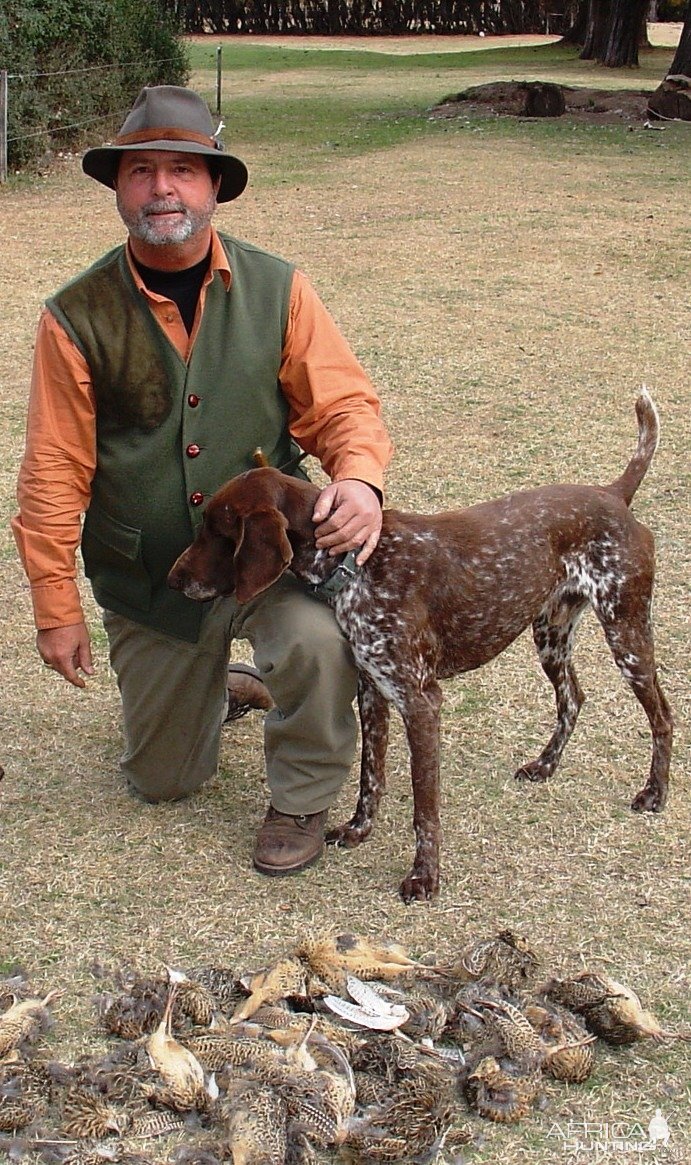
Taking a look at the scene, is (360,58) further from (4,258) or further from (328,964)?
(328,964)

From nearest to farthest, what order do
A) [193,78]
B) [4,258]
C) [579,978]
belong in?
[579,978] < [4,258] < [193,78]

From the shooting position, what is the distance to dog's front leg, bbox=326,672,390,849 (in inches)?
168

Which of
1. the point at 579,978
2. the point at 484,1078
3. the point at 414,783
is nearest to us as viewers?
the point at 484,1078

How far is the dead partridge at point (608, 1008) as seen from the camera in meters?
3.29

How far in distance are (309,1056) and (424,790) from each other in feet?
3.34

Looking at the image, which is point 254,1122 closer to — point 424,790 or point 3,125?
point 424,790

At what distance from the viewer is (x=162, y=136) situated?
3928 millimetres

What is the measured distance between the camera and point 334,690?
4.03 metres

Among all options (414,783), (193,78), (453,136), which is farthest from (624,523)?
(193,78)

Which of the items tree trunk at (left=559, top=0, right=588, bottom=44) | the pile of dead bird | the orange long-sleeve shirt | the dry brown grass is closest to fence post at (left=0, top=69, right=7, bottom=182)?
the dry brown grass

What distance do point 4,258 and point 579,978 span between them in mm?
10391

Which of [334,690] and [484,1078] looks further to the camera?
[334,690]

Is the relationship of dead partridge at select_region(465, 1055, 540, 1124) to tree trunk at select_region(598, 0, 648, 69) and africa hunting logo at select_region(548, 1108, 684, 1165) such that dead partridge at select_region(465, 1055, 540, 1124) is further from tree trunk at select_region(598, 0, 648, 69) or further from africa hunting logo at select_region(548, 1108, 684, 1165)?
tree trunk at select_region(598, 0, 648, 69)

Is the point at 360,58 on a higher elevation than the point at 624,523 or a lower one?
lower
